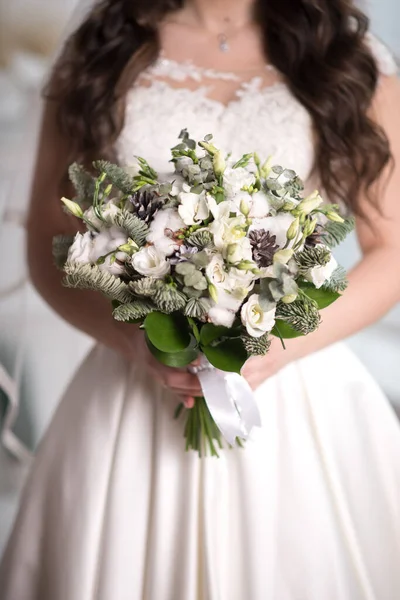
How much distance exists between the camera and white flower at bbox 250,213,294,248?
2.27 ft

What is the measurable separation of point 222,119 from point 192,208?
0.39 meters

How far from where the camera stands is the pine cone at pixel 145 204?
72 cm

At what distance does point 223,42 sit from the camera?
44.4 inches

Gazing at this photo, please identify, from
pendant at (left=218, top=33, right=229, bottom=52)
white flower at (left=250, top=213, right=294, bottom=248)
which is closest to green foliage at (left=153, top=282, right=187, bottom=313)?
white flower at (left=250, top=213, right=294, bottom=248)

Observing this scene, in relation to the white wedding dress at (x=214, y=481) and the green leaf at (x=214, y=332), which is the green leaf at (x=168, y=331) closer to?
the green leaf at (x=214, y=332)

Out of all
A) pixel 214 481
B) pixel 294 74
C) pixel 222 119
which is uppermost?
pixel 294 74

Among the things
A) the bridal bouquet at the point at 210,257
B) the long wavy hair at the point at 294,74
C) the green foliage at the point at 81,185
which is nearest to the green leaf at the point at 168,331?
the bridal bouquet at the point at 210,257


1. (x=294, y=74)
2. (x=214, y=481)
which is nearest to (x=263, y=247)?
(x=214, y=481)

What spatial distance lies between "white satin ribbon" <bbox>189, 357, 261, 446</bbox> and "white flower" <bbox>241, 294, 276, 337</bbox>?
0.15 m

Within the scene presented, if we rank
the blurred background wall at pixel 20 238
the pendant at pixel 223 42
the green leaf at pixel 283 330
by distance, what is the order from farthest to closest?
the blurred background wall at pixel 20 238
the pendant at pixel 223 42
the green leaf at pixel 283 330

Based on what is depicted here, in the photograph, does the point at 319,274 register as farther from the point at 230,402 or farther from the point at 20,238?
the point at 20,238

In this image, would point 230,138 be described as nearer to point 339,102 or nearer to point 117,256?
point 339,102

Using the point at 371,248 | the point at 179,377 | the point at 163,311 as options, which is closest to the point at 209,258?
the point at 163,311

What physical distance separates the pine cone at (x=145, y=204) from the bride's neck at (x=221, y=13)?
0.55 metres
